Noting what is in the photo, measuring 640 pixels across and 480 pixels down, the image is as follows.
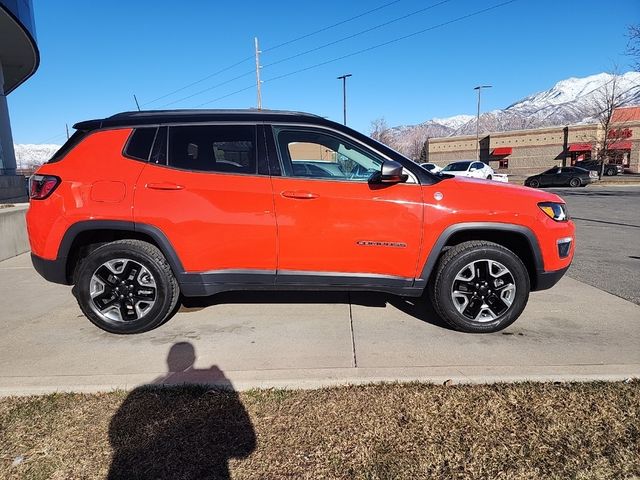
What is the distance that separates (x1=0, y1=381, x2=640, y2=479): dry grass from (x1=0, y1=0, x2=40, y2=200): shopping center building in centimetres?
2187

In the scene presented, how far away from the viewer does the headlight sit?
Result: 3602 millimetres

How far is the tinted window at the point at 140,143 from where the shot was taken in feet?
11.9

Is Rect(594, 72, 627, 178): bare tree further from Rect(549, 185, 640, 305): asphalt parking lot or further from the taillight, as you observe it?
the taillight

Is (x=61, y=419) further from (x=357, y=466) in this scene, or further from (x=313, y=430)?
(x=357, y=466)

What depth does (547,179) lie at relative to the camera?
29.9 metres

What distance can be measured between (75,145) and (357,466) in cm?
354

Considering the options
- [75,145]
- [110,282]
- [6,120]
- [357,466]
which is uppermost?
[6,120]

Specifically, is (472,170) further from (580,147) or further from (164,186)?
(580,147)

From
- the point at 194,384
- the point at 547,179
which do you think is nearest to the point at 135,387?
the point at 194,384

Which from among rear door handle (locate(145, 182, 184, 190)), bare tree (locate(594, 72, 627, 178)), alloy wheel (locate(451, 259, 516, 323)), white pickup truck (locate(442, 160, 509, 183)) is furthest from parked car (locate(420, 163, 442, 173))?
bare tree (locate(594, 72, 627, 178))

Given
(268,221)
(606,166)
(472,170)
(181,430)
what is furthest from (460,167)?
(606,166)

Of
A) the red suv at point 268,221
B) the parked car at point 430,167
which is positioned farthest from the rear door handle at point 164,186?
the parked car at point 430,167

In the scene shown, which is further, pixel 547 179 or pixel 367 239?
pixel 547 179

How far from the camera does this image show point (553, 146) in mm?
49812
